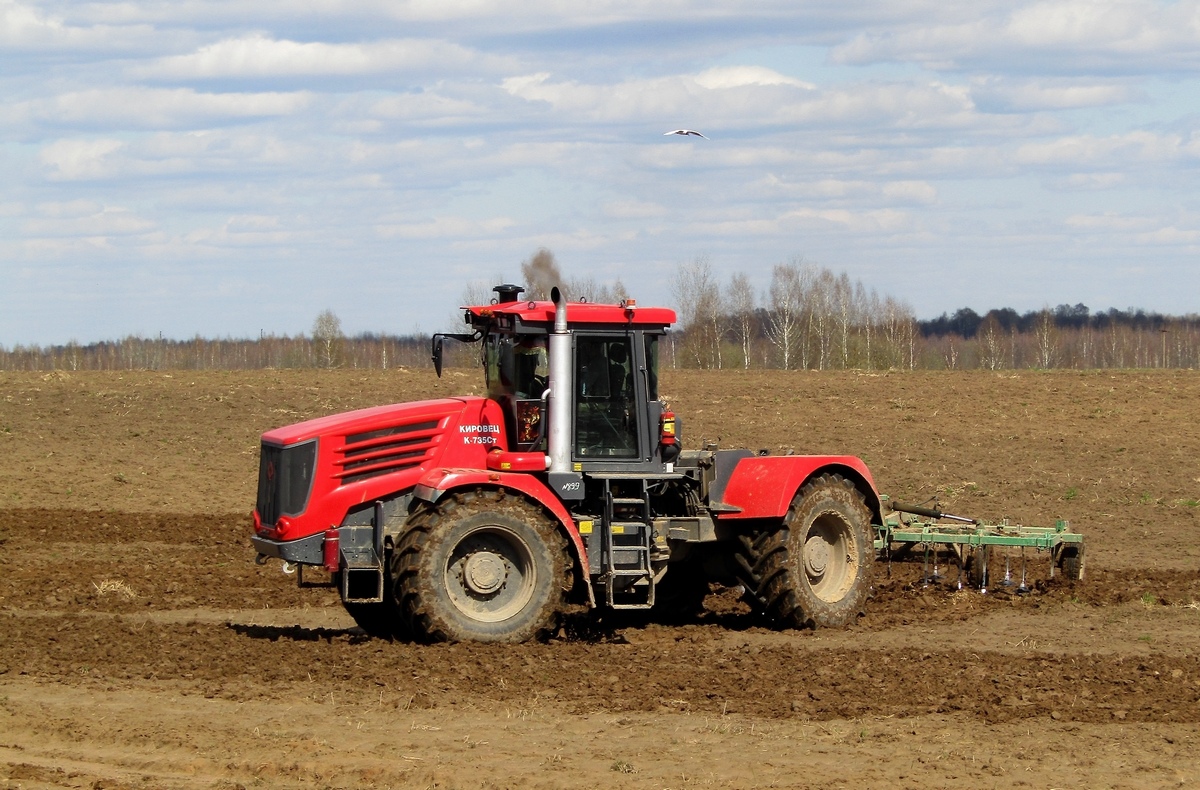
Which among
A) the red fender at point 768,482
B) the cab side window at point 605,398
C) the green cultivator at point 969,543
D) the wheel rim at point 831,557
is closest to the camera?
the cab side window at point 605,398

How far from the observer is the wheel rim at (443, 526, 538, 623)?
12.6 meters

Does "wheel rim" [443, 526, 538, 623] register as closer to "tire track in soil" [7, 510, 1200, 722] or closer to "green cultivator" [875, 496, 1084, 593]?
"tire track in soil" [7, 510, 1200, 722]

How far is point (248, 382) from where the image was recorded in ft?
127

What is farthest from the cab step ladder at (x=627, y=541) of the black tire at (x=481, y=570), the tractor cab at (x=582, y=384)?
the black tire at (x=481, y=570)

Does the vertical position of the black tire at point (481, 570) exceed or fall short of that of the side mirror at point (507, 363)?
it falls short

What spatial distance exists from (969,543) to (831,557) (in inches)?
70.3

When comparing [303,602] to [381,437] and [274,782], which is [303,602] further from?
[274,782]

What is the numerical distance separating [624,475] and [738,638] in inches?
76.3

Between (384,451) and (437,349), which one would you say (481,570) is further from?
(437,349)

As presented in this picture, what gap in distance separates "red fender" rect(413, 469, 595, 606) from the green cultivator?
3.94m

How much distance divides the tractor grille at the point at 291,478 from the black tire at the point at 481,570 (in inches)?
40.3

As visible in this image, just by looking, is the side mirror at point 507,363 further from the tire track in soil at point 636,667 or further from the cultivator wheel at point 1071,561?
the cultivator wheel at point 1071,561

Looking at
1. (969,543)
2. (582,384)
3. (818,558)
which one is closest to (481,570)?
(582,384)

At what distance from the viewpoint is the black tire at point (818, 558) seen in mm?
14000
